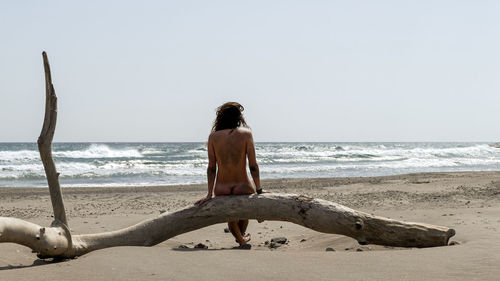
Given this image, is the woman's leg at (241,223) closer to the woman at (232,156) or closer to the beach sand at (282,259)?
the woman at (232,156)

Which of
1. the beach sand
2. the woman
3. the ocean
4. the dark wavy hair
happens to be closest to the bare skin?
the woman

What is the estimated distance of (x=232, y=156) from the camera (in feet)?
21.0

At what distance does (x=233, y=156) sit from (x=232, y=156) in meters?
0.01

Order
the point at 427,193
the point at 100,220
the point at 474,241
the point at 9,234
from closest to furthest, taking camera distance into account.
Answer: the point at 9,234 < the point at 474,241 < the point at 100,220 < the point at 427,193

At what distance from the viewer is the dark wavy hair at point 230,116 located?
650 centimetres

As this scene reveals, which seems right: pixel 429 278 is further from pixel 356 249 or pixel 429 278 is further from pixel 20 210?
pixel 20 210

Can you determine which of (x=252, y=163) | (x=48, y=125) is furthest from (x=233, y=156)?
(x=48, y=125)

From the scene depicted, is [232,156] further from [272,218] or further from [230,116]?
[272,218]

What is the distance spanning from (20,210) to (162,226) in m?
7.01

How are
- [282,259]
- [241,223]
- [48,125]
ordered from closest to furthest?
[282,259], [48,125], [241,223]

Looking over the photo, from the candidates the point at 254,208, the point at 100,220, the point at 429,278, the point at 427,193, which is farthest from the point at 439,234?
the point at 427,193

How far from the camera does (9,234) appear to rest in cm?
525

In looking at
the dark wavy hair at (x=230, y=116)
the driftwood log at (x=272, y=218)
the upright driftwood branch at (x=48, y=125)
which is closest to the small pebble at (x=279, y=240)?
the driftwood log at (x=272, y=218)

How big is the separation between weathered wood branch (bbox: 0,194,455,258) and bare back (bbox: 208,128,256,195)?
0.63 ft
